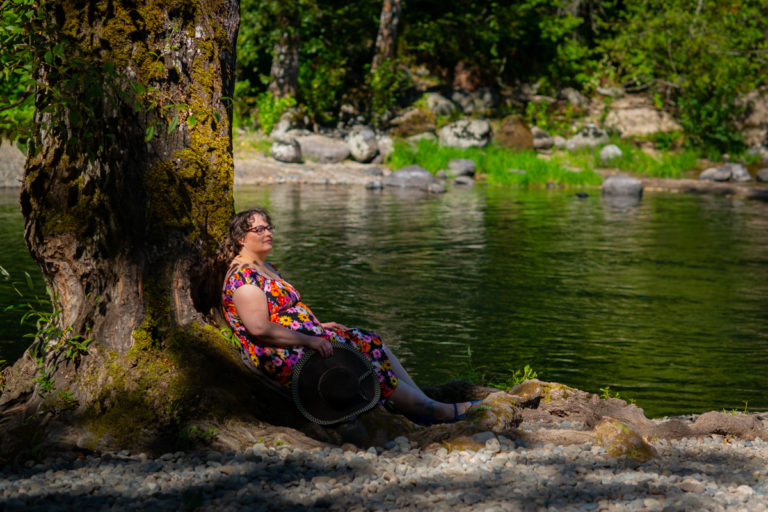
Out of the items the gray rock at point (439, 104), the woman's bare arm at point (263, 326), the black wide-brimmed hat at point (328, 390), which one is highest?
the gray rock at point (439, 104)

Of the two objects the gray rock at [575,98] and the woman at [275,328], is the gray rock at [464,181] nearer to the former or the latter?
the gray rock at [575,98]

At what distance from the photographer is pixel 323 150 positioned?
105ft

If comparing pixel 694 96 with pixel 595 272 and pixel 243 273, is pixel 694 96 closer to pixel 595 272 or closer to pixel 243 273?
pixel 595 272

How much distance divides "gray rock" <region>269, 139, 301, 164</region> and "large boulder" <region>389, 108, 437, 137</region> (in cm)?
477

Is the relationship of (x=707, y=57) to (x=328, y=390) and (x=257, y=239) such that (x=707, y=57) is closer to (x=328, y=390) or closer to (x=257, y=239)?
(x=257, y=239)

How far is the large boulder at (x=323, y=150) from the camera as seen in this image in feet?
105

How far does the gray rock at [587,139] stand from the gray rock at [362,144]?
751cm

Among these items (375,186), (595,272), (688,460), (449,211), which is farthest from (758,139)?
(688,460)

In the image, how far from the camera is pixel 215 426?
5.04 meters

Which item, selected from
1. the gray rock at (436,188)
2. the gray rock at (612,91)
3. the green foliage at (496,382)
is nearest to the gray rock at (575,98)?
the gray rock at (612,91)

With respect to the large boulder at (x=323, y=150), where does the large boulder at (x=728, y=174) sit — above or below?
below

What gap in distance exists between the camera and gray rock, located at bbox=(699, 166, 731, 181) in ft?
99.2

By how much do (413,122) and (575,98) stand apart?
24.8 feet

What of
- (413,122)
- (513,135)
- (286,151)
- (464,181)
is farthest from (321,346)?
Answer: (413,122)
